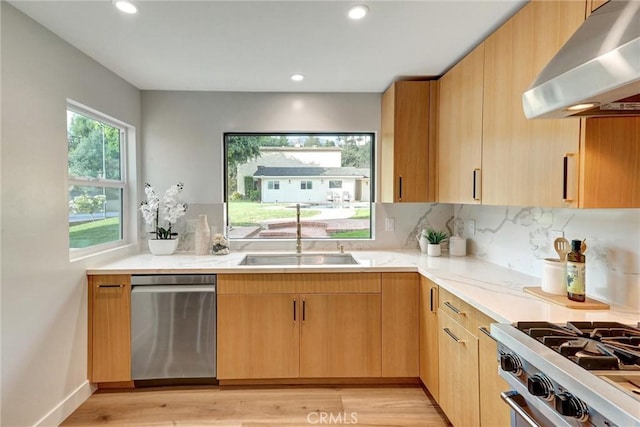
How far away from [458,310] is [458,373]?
13.6 inches

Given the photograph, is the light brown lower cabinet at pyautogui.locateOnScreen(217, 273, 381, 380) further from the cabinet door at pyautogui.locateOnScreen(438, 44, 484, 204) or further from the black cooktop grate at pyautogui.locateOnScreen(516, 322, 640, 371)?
the black cooktop grate at pyautogui.locateOnScreen(516, 322, 640, 371)

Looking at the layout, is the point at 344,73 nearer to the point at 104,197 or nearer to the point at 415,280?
the point at 415,280

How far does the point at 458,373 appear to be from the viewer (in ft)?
5.90

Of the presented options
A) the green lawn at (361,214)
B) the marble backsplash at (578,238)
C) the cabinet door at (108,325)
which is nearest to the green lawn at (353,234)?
the green lawn at (361,214)

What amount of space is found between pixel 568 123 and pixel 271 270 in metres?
1.83

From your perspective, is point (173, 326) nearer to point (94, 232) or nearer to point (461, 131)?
point (94, 232)

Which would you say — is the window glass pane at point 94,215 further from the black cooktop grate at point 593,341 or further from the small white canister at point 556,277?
the small white canister at point 556,277

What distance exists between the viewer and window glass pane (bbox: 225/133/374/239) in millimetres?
3125

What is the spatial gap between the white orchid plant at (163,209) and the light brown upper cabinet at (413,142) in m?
1.84

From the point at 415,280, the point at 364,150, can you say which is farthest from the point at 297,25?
the point at 415,280

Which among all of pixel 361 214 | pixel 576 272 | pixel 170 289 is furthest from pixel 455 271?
pixel 170 289

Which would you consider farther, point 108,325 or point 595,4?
point 108,325

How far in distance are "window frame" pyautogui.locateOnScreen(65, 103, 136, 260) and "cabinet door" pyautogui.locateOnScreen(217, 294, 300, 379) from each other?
1.04 meters

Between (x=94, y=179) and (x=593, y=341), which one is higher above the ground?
(x=94, y=179)
